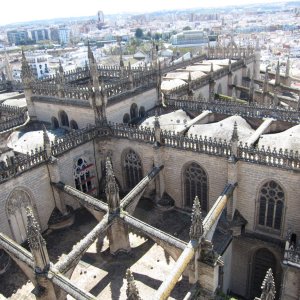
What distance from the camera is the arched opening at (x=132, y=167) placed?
3294cm

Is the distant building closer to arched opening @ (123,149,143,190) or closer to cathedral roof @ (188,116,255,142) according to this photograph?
arched opening @ (123,149,143,190)

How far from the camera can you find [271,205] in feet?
90.4

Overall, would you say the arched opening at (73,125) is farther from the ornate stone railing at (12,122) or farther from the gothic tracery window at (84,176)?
→ the ornate stone railing at (12,122)

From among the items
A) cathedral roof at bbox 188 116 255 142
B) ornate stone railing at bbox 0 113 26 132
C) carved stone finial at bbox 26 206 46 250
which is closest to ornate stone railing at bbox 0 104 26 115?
ornate stone railing at bbox 0 113 26 132

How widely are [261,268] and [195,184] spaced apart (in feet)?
28.8

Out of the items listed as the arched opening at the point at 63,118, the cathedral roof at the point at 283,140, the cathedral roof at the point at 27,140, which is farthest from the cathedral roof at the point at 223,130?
the cathedral roof at the point at 27,140

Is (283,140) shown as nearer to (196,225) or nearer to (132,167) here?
(196,225)

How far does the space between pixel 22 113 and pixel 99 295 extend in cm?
2276

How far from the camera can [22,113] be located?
38531 millimetres

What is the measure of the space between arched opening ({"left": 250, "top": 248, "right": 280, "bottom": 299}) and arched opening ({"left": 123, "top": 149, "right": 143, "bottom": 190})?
39.9ft

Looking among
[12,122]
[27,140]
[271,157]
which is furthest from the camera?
[12,122]

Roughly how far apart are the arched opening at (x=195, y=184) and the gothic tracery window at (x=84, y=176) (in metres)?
8.94

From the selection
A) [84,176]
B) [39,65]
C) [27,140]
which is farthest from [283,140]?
[39,65]

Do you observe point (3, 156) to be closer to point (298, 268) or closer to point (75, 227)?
point (75, 227)
